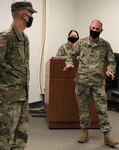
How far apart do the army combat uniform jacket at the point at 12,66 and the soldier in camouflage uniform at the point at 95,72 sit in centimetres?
130

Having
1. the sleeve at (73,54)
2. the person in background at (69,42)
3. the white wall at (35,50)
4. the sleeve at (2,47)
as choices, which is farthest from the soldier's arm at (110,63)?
the white wall at (35,50)

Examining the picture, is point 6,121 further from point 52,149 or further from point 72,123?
point 72,123

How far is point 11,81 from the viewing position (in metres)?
2.49

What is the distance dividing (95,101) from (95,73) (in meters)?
0.35

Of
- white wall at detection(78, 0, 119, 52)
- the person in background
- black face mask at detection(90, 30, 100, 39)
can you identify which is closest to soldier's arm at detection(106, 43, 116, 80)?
black face mask at detection(90, 30, 100, 39)

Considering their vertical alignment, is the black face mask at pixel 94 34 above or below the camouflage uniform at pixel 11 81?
above

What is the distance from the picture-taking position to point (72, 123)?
14.4 ft

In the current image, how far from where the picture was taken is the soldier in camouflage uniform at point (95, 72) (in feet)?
12.2

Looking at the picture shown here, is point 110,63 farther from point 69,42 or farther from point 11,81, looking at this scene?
point 69,42

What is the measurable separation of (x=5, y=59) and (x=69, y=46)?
316 centimetres

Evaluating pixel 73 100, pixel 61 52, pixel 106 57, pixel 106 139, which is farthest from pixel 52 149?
pixel 61 52

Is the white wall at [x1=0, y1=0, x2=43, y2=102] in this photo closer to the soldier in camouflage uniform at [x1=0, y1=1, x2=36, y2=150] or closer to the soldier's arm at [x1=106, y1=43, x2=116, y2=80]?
the soldier's arm at [x1=106, y1=43, x2=116, y2=80]

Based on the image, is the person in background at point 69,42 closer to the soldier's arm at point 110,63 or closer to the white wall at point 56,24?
the white wall at point 56,24

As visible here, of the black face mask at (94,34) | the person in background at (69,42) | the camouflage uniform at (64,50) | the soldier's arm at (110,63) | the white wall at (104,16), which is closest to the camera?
the soldier's arm at (110,63)
